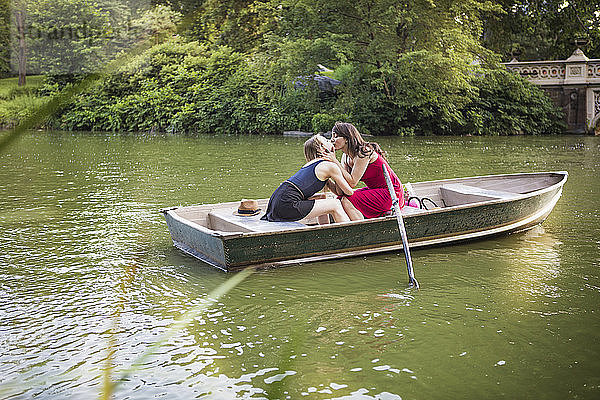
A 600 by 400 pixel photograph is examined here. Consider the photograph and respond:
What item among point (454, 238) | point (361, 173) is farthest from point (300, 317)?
point (454, 238)

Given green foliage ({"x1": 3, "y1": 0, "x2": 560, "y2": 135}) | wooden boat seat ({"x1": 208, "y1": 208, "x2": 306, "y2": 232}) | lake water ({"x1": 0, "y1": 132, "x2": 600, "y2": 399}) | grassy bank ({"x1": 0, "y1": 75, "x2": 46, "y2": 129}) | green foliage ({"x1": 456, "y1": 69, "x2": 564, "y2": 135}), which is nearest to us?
grassy bank ({"x1": 0, "y1": 75, "x2": 46, "y2": 129})

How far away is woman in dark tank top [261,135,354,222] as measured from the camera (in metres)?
6.40

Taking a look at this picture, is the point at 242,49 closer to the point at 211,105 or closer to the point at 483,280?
the point at 211,105

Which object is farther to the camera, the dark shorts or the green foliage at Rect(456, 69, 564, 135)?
the green foliage at Rect(456, 69, 564, 135)

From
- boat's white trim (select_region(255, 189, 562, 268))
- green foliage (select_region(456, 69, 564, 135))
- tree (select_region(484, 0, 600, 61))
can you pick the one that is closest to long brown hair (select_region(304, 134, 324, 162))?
boat's white trim (select_region(255, 189, 562, 268))

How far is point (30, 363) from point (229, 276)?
2.11 meters

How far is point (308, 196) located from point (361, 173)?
595mm

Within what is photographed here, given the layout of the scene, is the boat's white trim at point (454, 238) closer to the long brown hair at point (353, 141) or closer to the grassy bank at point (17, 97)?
the long brown hair at point (353, 141)

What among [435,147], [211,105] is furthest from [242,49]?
[435,147]

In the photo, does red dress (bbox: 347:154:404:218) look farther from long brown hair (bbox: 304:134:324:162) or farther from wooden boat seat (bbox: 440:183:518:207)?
wooden boat seat (bbox: 440:183:518:207)

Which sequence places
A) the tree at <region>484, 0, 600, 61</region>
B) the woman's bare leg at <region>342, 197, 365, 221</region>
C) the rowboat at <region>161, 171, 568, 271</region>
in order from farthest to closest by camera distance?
the tree at <region>484, 0, 600, 61</region> < the woman's bare leg at <region>342, 197, 365, 221</region> < the rowboat at <region>161, 171, 568, 271</region>

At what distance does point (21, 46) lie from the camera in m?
0.84

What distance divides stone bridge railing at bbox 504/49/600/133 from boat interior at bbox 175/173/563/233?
1765cm

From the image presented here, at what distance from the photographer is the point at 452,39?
74.5 ft
